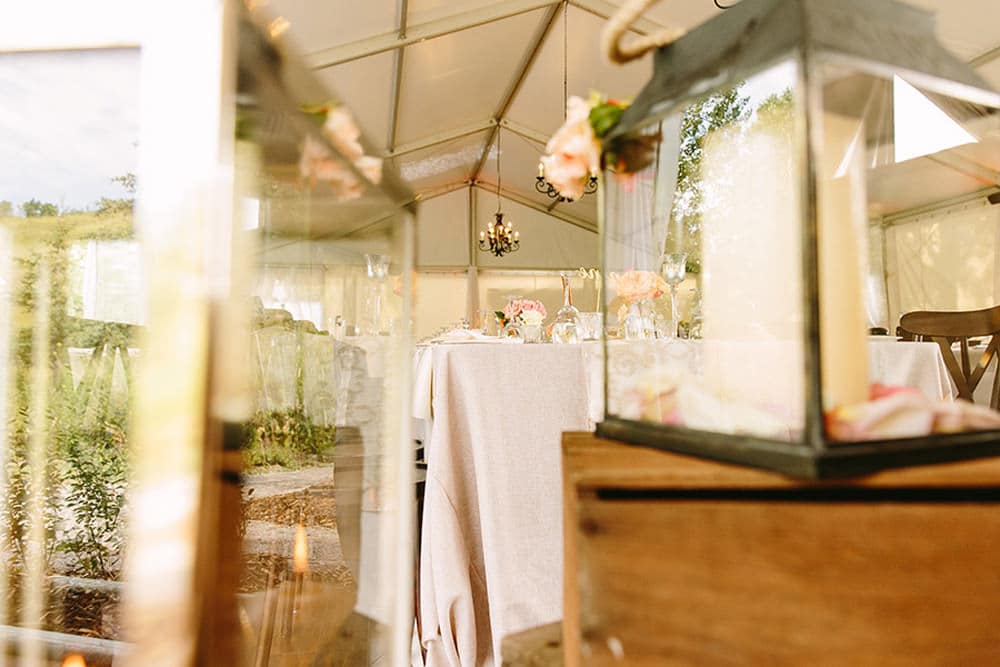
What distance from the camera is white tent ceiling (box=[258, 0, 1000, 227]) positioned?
3602 millimetres

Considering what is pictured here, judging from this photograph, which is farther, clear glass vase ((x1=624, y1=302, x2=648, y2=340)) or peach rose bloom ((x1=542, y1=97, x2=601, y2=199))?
clear glass vase ((x1=624, y1=302, x2=648, y2=340))

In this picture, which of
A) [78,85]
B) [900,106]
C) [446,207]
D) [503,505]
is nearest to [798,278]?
[900,106]

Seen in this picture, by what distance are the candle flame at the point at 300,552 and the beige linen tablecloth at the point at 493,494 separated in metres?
0.76

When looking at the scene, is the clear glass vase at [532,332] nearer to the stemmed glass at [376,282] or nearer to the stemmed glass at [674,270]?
the stemmed glass at [674,270]

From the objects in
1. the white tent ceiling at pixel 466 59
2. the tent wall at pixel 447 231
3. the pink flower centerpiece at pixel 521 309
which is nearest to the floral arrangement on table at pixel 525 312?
the pink flower centerpiece at pixel 521 309

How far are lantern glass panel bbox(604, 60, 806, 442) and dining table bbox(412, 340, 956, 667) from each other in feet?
1.90

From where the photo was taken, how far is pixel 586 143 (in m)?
0.57

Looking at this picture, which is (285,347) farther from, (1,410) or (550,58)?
(550,58)

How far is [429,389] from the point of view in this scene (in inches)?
59.1

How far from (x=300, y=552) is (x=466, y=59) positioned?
5.27 m

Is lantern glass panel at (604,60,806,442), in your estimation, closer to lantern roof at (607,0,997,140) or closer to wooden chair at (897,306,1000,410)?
lantern roof at (607,0,997,140)

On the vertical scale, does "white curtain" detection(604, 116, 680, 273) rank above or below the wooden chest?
above

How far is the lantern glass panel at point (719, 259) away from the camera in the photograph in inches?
17.6

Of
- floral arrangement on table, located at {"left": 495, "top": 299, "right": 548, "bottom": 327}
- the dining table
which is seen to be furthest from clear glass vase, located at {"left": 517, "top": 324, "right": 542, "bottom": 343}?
the dining table
